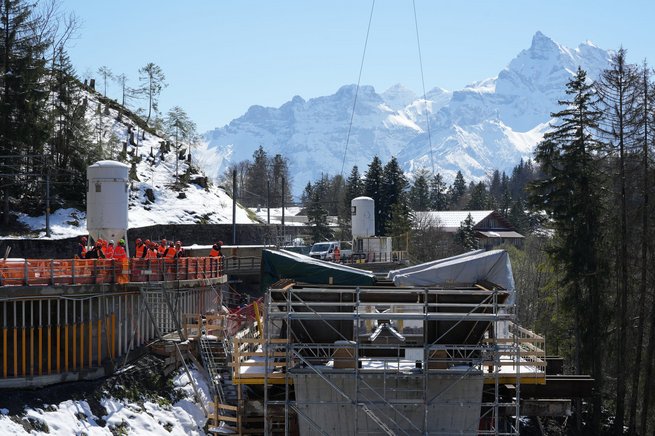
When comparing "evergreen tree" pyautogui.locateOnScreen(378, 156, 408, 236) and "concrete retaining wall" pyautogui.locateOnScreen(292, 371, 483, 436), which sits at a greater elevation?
"evergreen tree" pyautogui.locateOnScreen(378, 156, 408, 236)

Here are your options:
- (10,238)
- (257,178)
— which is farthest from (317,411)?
(257,178)

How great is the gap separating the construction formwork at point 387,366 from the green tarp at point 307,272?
9.62ft

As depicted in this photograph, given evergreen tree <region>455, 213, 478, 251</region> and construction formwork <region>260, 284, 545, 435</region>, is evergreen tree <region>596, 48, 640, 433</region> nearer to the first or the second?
construction formwork <region>260, 284, 545, 435</region>

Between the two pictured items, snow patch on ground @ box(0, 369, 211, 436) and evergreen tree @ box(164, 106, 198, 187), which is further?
evergreen tree @ box(164, 106, 198, 187)

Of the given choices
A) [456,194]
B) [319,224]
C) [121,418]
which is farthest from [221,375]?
[456,194]

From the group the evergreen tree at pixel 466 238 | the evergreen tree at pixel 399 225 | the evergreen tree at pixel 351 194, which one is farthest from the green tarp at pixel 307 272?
the evergreen tree at pixel 351 194

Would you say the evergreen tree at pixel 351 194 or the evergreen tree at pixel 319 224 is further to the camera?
the evergreen tree at pixel 351 194

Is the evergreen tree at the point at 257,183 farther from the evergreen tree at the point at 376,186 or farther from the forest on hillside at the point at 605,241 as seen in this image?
the forest on hillside at the point at 605,241

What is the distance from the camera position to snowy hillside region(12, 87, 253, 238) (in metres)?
50.7

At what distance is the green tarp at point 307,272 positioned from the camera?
20.1 metres

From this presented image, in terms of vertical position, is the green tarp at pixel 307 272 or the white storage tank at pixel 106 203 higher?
the white storage tank at pixel 106 203

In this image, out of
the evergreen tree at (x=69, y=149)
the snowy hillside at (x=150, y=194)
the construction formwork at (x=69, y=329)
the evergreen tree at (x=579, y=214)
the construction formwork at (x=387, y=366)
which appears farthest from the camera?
the evergreen tree at (x=69, y=149)

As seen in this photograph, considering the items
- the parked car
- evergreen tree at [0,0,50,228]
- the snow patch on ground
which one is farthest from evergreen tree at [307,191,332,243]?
the snow patch on ground

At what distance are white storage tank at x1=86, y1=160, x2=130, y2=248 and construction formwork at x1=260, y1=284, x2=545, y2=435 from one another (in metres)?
15.0
